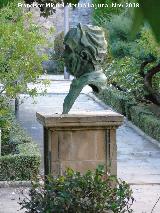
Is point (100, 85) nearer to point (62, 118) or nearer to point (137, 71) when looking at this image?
point (62, 118)

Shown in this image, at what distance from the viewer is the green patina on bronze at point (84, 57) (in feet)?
18.7

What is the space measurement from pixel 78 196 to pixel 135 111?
10.5 m

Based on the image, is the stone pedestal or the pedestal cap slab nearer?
the pedestal cap slab

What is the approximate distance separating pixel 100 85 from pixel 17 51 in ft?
17.5

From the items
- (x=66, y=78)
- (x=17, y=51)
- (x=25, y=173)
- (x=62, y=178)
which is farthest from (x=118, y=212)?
(x=66, y=78)

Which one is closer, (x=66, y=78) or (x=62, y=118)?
(x=62, y=118)

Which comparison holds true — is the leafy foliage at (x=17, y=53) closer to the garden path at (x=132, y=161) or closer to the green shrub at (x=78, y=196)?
the garden path at (x=132, y=161)

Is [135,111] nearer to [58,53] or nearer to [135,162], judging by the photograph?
[135,162]

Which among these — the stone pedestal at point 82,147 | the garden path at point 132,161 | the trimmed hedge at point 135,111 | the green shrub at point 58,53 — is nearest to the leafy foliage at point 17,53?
the garden path at point 132,161

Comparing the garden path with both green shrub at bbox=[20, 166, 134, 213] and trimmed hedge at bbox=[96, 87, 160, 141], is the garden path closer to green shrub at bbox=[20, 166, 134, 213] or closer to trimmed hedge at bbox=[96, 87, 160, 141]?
trimmed hedge at bbox=[96, 87, 160, 141]

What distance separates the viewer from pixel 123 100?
1652cm

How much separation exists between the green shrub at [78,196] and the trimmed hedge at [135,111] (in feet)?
22.2

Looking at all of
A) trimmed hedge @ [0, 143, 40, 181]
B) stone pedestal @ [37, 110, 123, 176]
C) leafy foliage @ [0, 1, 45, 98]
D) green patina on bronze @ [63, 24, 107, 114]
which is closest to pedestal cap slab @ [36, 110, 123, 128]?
stone pedestal @ [37, 110, 123, 176]

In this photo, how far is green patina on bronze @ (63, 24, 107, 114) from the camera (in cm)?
570
